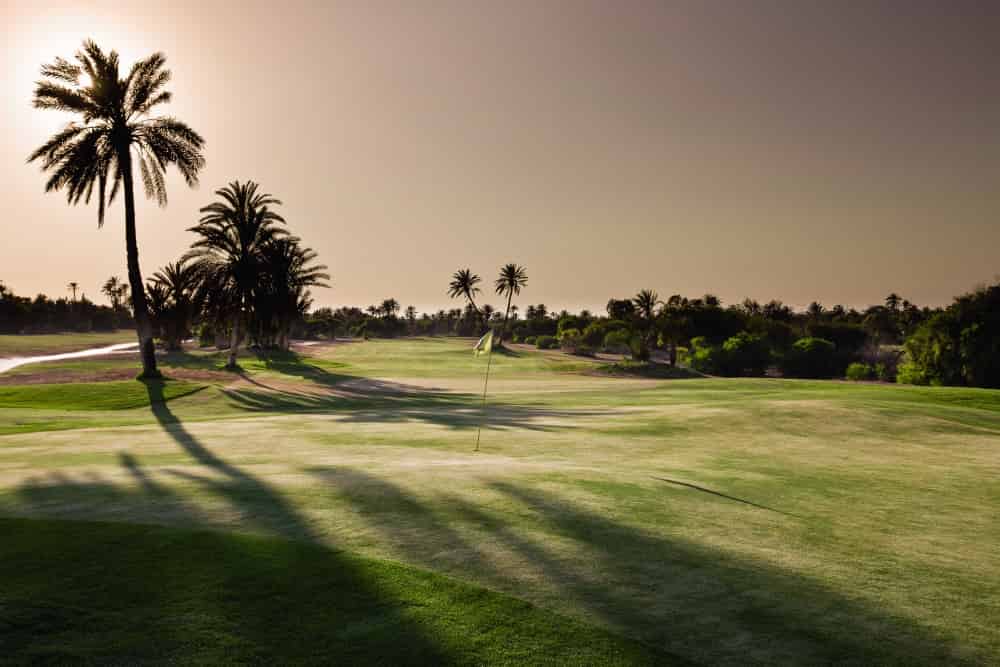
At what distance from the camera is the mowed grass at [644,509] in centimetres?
519

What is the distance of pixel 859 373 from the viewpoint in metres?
58.6

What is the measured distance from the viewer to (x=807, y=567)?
648cm

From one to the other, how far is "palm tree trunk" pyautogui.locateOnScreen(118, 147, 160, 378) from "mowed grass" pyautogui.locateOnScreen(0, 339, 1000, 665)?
18831mm

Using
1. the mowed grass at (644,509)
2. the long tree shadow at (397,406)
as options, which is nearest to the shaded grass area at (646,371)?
the long tree shadow at (397,406)

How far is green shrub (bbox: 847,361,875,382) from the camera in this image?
192 ft

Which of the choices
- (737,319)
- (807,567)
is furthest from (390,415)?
(737,319)

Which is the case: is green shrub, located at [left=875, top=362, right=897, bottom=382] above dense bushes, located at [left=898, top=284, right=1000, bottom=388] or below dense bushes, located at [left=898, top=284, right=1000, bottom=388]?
below

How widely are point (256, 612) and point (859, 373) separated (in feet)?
213

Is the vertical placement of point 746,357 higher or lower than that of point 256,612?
higher

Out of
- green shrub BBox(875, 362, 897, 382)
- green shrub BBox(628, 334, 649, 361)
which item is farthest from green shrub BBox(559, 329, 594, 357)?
green shrub BBox(875, 362, 897, 382)

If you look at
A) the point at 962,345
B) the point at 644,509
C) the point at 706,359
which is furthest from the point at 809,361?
the point at 644,509

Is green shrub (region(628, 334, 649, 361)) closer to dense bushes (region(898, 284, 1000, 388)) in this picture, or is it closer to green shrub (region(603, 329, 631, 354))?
green shrub (region(603, 329, 631, 354))

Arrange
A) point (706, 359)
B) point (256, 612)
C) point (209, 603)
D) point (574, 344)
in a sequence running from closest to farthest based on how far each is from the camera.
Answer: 1. point (256, 612)
2. point (209, 603)
3. point (706, 359)
4. point (574, 344)

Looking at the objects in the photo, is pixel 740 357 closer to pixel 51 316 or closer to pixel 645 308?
pixel 645 308
